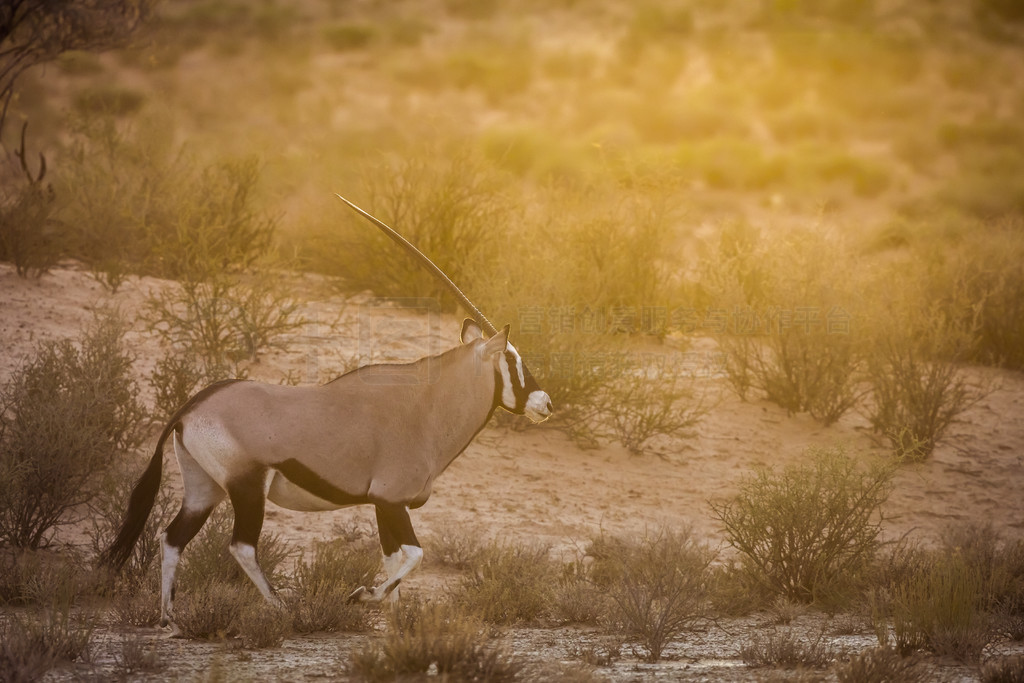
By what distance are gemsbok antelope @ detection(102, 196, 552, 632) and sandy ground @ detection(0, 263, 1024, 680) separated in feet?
7.17

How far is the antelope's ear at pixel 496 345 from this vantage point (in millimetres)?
6844

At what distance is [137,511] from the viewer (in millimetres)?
6535

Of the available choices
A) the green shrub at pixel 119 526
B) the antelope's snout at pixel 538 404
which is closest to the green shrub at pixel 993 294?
the antelope's snout at pixel 538 404

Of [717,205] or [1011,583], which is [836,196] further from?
[1011,583]

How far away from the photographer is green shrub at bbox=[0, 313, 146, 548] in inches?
325

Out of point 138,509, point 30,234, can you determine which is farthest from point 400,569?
point 30,234

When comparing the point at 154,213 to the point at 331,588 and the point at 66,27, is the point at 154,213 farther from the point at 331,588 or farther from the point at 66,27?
the point at 331,588

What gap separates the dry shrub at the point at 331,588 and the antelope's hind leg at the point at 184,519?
798 millimetres

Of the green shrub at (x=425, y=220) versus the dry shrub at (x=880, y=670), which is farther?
the green shrub at (x=425, y=220)

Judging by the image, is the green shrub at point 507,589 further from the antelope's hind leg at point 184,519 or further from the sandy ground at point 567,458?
the antelope's hind leg at point 184,519

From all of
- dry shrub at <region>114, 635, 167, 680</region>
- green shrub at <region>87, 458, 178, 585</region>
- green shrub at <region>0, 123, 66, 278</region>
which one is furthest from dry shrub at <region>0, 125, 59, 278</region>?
dry shrub at <region>114, 635, 167, 680</region>

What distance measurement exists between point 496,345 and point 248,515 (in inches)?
70.3

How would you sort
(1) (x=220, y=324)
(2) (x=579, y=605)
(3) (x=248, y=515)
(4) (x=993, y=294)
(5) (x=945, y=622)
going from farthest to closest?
(4) (x=993, y=294) < (1) (x=220, y=324) < (2) (x=579, y=605) < (5) (x=945, y=622) < (3) (x=248, y=515)

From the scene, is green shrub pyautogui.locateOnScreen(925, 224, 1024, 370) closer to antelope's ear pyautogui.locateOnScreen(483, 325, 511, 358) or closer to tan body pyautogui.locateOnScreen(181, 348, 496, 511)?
antelope's ear pyautogui.locateOnScreen(483, 325, 511, 358)
